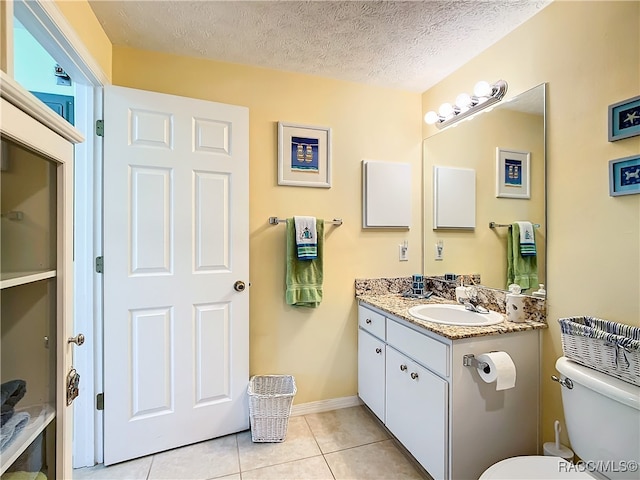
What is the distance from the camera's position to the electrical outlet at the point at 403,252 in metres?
2.34

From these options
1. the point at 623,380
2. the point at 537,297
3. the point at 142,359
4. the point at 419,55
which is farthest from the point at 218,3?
the point at 623,380

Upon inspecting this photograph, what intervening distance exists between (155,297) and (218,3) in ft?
5.00

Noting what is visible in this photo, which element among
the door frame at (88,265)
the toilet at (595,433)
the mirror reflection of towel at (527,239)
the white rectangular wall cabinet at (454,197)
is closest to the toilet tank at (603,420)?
the toilet at (595,433)

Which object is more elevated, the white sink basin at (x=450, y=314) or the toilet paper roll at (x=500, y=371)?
the white sink basin at (x=450, y=314)

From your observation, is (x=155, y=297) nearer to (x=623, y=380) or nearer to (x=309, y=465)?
(x=309, y=465)

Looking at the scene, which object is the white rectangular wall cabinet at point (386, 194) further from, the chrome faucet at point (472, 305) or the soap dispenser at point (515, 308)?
the soap dispenser at point (515, 308)

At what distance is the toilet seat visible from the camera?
1.07 metres

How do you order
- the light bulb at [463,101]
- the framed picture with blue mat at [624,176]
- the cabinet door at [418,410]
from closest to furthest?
the framed picture with blue mat at [624,176] → the cabinet door at [418,410] → the light bulb at [463,101]

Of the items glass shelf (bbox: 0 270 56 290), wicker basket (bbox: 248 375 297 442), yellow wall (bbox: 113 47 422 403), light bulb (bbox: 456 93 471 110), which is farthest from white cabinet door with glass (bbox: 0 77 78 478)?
light bulb (bbox: 456 93 471 110)

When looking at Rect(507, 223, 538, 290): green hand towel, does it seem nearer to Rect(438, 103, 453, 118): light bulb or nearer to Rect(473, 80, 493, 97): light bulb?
Rect(473, 80, 493, 97): light bulb

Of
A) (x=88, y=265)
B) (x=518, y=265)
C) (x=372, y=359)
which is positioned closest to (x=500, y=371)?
(x=518, y=265)

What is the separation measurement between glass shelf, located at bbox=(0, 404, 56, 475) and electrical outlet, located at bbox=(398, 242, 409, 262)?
204 centimetres

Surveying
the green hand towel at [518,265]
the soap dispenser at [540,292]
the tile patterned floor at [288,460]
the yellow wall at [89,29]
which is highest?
the yellow wall at [89,29]

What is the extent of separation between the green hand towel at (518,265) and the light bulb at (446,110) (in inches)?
34.3
